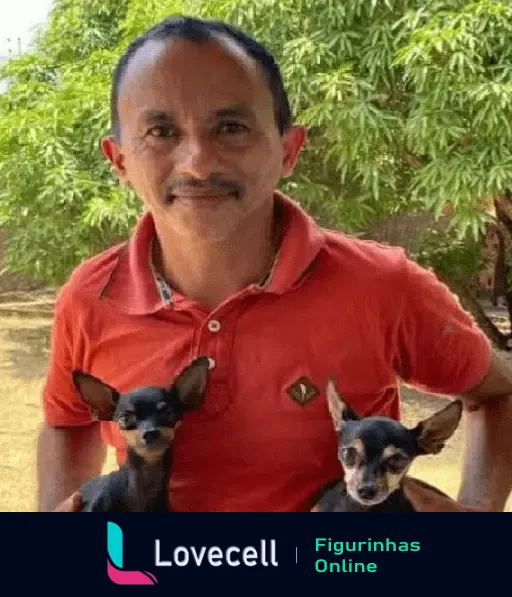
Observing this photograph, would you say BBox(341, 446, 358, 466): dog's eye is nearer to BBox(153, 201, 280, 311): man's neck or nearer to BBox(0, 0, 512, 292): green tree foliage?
BBox(153, 201, 280, 311): man's neck

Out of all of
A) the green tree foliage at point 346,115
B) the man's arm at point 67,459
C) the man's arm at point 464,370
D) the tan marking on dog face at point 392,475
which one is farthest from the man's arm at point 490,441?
the green tree foliage at point 346,115

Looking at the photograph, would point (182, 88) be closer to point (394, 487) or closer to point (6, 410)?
point (394, 487)

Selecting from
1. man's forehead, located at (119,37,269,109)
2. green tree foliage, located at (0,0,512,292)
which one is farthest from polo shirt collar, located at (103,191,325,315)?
green tree foliage, located at (0,0,512,292)

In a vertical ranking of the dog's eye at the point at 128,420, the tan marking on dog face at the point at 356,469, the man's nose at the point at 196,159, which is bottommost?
the tan marking on dog face at the point at 356,469

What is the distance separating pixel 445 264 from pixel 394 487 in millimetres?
839

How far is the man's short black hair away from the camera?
733 millimetres

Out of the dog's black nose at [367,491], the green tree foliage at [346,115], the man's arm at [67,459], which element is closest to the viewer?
the dog's black nose at [367,491]

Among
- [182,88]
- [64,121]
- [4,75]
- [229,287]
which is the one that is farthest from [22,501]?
[4,75]

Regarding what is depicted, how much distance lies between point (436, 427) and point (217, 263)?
219 mm

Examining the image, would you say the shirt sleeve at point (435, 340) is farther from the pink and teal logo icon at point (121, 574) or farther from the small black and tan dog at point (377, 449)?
the pink and teal logo icon at point (121, 574)

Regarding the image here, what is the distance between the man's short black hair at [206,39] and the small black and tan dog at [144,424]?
207 mm

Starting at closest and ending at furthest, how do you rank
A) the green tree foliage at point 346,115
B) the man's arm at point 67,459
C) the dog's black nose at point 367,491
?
the dog's black nose at point 367,491, the man's arm at point 67,459, the green tree foliage at point 346,115

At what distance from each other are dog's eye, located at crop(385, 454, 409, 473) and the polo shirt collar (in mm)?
156

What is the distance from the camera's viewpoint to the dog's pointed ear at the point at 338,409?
0.71 m
